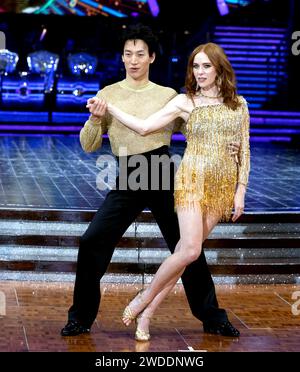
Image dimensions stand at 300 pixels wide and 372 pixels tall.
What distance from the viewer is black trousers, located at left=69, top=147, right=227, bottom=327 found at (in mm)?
5074

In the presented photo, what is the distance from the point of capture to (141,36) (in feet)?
16.2

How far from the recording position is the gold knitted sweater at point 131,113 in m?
5.01

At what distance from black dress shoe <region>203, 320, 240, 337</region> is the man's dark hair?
1.50 m

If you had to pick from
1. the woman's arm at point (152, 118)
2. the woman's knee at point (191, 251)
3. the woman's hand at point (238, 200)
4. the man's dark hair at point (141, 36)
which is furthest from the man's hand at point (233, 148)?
the man's dark hair at point (141, 36)

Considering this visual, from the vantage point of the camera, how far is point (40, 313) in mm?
5652

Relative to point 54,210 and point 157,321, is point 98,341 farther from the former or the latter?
point 54,210

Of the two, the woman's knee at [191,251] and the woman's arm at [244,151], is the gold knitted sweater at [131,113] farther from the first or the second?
the woman's knee at [191,251]

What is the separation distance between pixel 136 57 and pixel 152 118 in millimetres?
336

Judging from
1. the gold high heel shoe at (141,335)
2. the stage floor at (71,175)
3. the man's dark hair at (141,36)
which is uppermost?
the man's dark hair at (141,36)

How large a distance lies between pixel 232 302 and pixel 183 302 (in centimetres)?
32

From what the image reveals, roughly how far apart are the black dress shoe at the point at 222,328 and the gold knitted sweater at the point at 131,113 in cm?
103

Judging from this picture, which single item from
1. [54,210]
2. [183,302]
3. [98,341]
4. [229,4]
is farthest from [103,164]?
[229,4]

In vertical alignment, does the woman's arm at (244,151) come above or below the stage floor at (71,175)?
above
